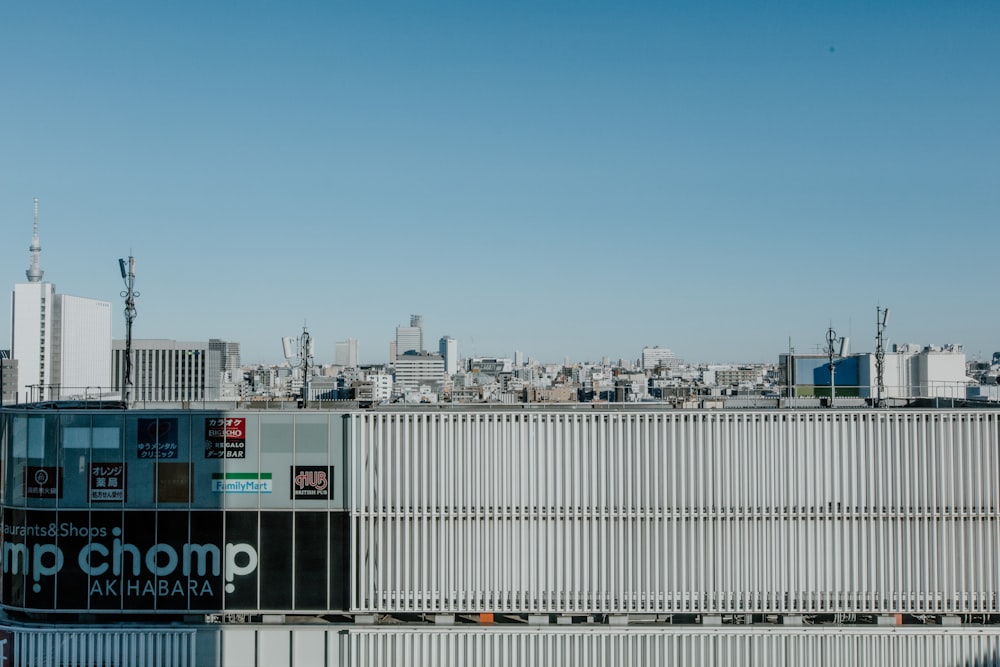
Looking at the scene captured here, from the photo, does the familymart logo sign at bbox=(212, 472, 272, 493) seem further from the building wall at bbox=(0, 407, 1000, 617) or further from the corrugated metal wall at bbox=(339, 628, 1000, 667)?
the corrugated metal wall at bbox=(339, 628, 1000, 667)

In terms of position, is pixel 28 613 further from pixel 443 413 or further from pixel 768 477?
pixel 768 477

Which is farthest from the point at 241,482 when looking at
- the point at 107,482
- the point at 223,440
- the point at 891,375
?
the point at 891,375

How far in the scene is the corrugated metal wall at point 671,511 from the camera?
1988cm

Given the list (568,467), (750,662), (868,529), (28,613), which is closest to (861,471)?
(868,529)

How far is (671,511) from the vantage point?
65.8ft

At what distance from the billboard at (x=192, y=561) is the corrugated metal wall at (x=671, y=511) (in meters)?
0.97

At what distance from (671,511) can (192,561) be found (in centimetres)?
1167

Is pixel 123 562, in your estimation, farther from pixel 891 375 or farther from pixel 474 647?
pixel 891 375

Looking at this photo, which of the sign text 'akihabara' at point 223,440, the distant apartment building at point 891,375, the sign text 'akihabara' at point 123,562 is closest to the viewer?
the sign text 'akihabara' at point 123,562

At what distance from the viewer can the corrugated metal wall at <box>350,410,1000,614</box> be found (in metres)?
19.9

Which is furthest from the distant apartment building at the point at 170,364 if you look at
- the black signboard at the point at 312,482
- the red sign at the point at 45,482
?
the black signboard at the point at 312,482

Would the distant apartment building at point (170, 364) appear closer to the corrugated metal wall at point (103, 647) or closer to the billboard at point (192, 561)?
the corrugated metal wall at point (103, 647)

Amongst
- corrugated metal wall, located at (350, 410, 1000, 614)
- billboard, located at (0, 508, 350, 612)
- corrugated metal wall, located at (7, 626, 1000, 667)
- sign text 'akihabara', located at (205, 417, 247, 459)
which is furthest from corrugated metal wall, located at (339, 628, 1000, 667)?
sign text 'akihabara', located at (205, 417, 247, 459)

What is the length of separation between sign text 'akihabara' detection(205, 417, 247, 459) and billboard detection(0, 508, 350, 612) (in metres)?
1.40
